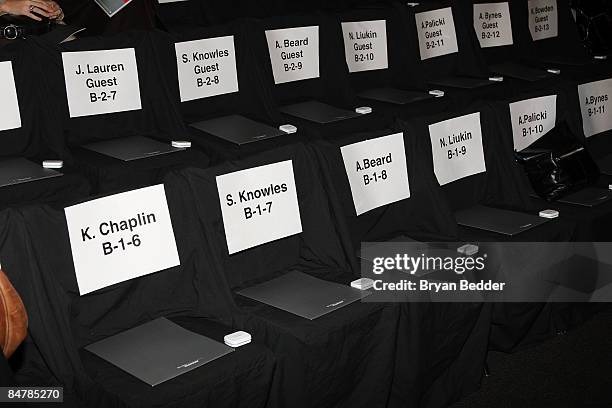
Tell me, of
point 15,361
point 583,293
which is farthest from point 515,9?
point 15,361

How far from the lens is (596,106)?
391 cm

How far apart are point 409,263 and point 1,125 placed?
4.60 ft

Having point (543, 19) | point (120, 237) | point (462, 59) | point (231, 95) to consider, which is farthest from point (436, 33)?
point (120, 237)

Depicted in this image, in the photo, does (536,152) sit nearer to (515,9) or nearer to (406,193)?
(406,193)

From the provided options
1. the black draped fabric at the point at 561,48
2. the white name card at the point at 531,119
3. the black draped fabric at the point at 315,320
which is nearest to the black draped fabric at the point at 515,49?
the black draped fabric at the point at 561,48

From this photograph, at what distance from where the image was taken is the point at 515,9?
4.57m

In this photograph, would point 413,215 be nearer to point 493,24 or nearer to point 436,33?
point 436,33

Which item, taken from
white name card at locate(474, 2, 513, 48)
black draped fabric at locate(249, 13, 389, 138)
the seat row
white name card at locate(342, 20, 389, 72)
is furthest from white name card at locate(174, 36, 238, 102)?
white name card at locate(474, 2, 513, 48)

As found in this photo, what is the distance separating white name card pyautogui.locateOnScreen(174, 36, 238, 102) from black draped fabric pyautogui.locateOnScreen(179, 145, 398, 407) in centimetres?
73

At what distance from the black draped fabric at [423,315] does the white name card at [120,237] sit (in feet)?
2.02

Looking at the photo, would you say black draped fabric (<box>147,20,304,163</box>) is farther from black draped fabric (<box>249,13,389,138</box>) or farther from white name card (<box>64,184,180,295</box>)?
white name card (<box>64,184,180,295</box>)

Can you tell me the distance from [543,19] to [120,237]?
3.19 m

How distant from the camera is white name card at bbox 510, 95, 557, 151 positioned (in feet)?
11.3

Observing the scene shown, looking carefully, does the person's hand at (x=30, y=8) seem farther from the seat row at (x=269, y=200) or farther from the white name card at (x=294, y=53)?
the white name card at (x=294, y=53)
